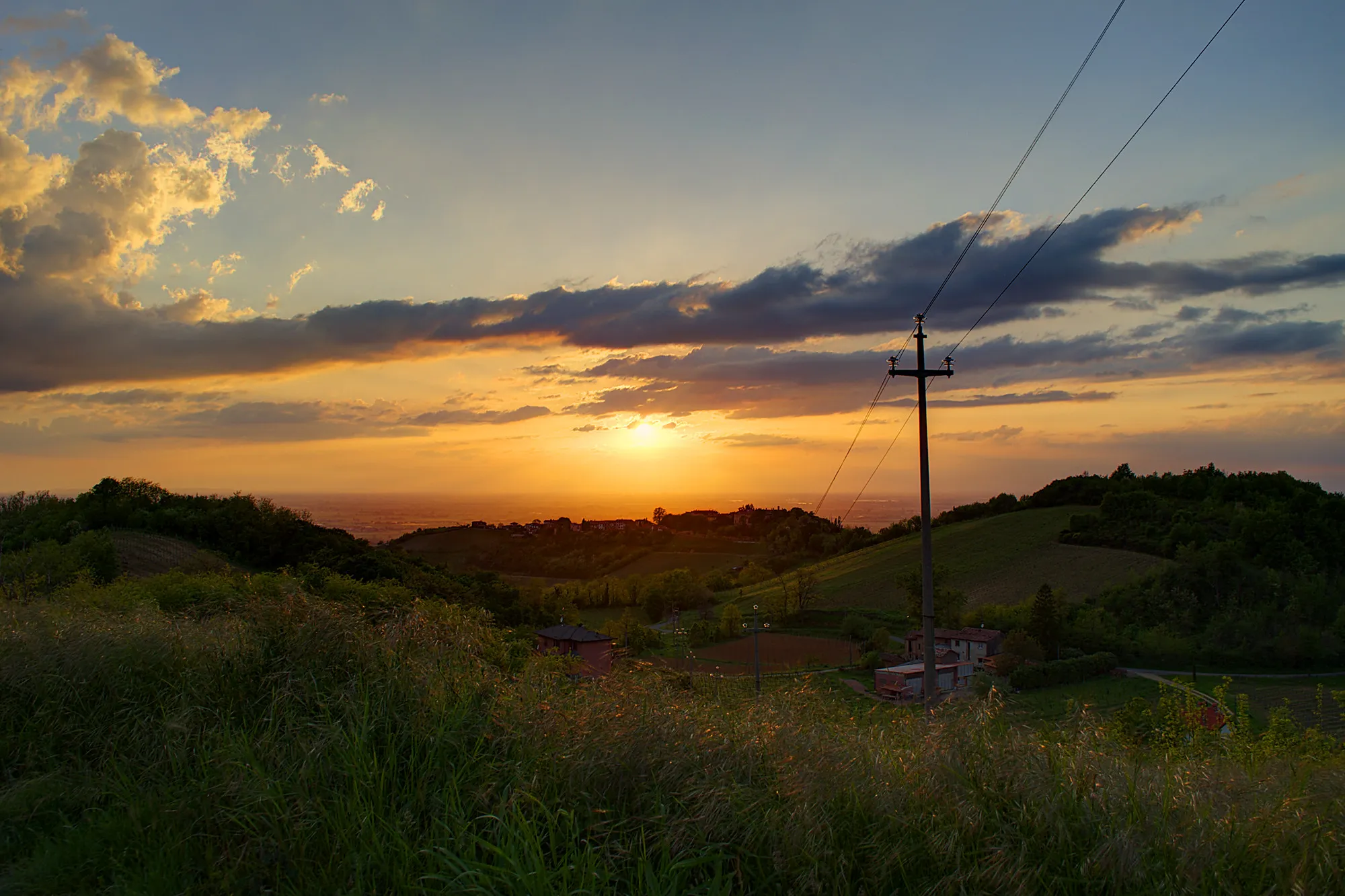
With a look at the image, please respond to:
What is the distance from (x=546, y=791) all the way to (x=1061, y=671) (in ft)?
168

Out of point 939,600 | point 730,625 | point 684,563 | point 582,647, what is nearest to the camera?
point 582,647

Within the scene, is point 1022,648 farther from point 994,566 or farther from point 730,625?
point 994,566

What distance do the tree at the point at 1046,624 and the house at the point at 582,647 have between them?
37.0 m

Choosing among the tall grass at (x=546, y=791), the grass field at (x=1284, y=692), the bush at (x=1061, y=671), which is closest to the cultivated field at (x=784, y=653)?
the bush at (x=1061, y=671)

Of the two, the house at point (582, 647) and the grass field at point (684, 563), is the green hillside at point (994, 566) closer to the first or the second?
the grass field at point (684, 563)

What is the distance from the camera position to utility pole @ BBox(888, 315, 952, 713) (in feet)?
45.2

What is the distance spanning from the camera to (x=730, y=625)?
188 feet

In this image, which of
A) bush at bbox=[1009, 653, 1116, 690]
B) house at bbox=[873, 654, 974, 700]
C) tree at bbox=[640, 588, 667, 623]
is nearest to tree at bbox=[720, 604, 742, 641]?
tree at bbox=[640, 588, 667, 623]

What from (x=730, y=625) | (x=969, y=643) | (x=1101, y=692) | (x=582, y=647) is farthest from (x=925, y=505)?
(x=730, y=625)

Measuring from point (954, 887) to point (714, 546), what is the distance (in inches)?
3915

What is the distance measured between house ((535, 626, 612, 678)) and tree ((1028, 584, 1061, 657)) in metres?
37.0

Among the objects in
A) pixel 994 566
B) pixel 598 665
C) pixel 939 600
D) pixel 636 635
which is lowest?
pixel 939 600

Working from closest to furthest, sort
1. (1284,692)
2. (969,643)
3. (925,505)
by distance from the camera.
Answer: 1. (925,505)
2. (1284,692)
3. (969,643)

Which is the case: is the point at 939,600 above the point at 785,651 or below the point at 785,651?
above
